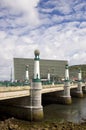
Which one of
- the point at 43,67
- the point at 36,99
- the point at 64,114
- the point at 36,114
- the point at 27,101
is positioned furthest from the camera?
the point at 43,67

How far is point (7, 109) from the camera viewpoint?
3984 cm

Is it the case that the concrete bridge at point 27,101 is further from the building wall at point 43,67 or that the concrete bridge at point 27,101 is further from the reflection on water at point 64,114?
the building wall at point 43,67

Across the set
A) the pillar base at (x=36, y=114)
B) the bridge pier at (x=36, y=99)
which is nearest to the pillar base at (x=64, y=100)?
the bridge pier at (x=36, y=99)

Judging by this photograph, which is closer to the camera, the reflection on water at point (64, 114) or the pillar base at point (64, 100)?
the reflection on water at point (64, 114)

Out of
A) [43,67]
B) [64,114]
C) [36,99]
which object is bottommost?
[64,114]

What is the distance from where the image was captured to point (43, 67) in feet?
399

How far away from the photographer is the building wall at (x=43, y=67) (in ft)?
339

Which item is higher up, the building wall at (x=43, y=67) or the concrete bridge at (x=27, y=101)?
the building wall at (x=43, y=67)

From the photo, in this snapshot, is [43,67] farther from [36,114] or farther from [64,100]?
[36,114]

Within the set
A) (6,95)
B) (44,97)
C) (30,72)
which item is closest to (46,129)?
(6,95)

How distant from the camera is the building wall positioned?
339 ft

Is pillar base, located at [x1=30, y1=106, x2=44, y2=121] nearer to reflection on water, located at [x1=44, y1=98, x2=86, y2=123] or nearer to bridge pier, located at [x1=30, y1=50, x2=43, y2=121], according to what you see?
bridge pier, located at [x1=30, y1=50, x2=43, y2=121]

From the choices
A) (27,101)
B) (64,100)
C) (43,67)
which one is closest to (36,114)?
(27,101)

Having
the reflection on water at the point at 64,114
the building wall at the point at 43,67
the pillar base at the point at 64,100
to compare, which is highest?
the building wall at the point at 43,67
